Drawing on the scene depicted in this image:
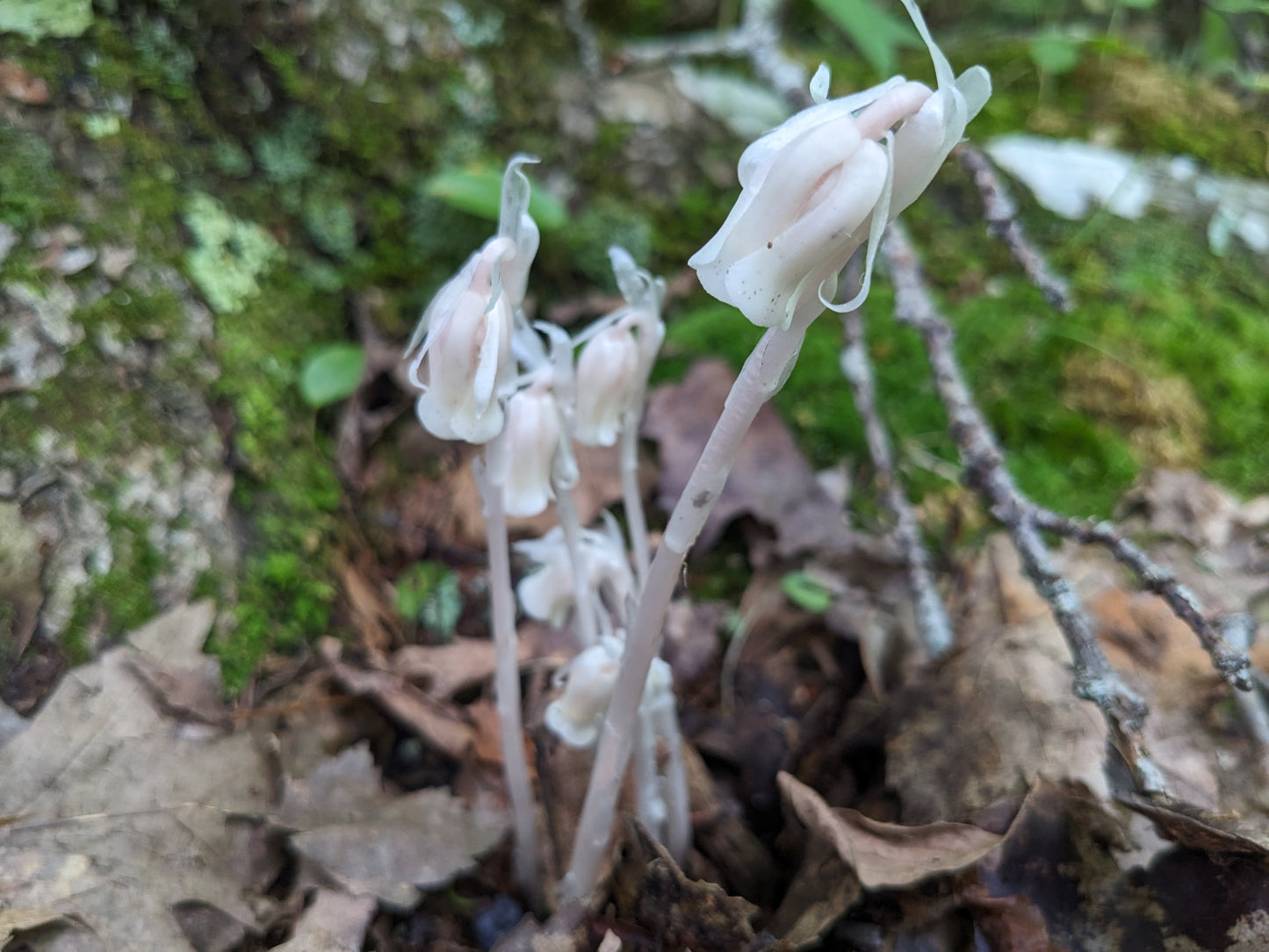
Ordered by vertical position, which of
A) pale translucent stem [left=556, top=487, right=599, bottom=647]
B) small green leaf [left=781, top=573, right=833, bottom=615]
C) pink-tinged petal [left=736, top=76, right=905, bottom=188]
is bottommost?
small green leaf [left=781, top=573, right=833, bottom=615]

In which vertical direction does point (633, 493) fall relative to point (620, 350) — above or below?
below

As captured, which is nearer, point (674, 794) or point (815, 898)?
point (815, 898)

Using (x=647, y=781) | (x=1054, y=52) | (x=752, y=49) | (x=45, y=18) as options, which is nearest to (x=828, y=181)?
(x=647, y=781)

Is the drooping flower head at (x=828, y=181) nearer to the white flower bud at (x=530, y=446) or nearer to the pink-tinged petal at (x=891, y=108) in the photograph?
the pink-tinged petal at (x=891, y=108)

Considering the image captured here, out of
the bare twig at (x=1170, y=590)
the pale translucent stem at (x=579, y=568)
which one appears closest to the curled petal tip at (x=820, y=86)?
the pale translucent stem at (x=579, y=568)

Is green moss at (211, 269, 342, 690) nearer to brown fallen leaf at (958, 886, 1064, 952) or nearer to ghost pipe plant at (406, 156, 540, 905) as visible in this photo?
ghost pipe plant at (406, 156, 540, 905)

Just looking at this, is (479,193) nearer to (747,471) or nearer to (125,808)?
(747,471)

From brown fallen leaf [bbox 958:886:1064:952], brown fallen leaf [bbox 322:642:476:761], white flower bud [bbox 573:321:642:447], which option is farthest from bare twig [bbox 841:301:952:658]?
brown fallen leaf [bbox 322:642:476:761]
